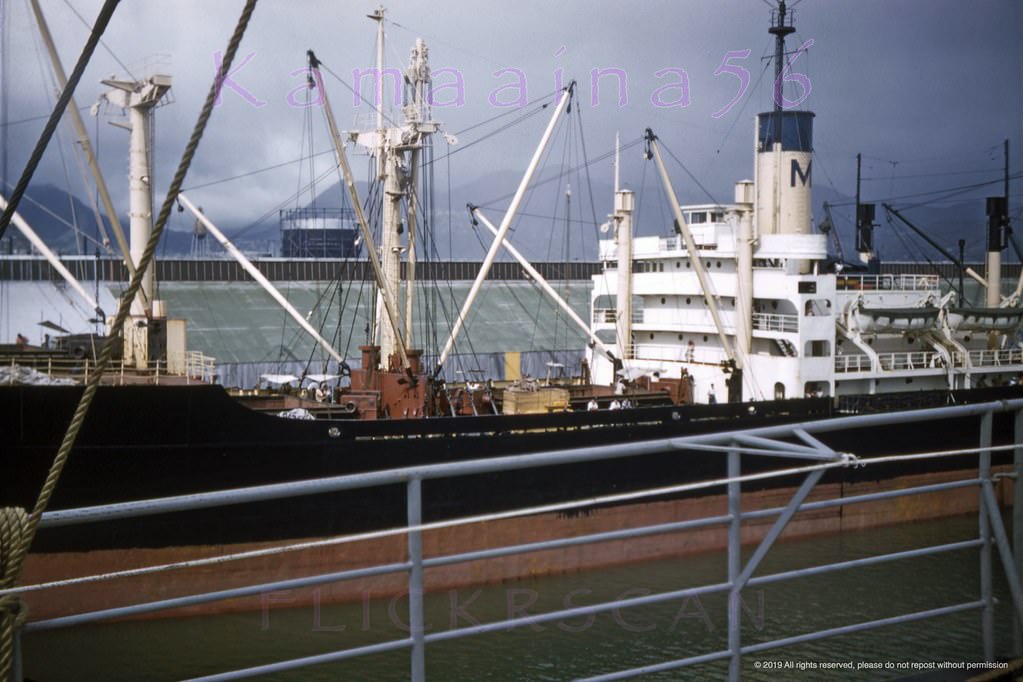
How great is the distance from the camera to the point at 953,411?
3.88m

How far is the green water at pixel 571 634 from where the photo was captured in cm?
974

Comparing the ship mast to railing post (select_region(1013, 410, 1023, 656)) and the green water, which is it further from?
railing post (select_region(1013, 410, 1023, 656))

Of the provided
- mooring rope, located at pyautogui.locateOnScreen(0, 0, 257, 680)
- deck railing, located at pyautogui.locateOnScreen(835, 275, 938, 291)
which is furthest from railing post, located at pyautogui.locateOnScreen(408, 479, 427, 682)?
deck railing, located at pyautogui.locateOnScreen(835, 275, 938, 291)

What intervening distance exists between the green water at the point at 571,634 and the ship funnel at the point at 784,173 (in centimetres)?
1031

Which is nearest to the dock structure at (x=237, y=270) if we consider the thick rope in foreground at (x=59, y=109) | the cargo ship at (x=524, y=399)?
the cargo ship at (x=524, y=399)

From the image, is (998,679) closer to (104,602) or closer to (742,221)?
(104,602)

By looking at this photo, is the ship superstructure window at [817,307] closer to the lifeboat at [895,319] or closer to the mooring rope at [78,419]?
the lifeboat at [895,319]

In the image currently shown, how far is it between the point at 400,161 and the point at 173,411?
723 centimetres

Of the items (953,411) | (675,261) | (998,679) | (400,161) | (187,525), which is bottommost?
(187,525)

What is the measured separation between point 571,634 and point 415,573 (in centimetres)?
799

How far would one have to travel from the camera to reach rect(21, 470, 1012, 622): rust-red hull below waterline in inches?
442

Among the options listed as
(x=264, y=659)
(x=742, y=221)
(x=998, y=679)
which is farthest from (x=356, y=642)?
(x=742, y=221)

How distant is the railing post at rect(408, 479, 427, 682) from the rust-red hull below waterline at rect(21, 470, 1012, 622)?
8.44 m

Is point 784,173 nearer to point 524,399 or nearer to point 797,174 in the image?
point 797,174
